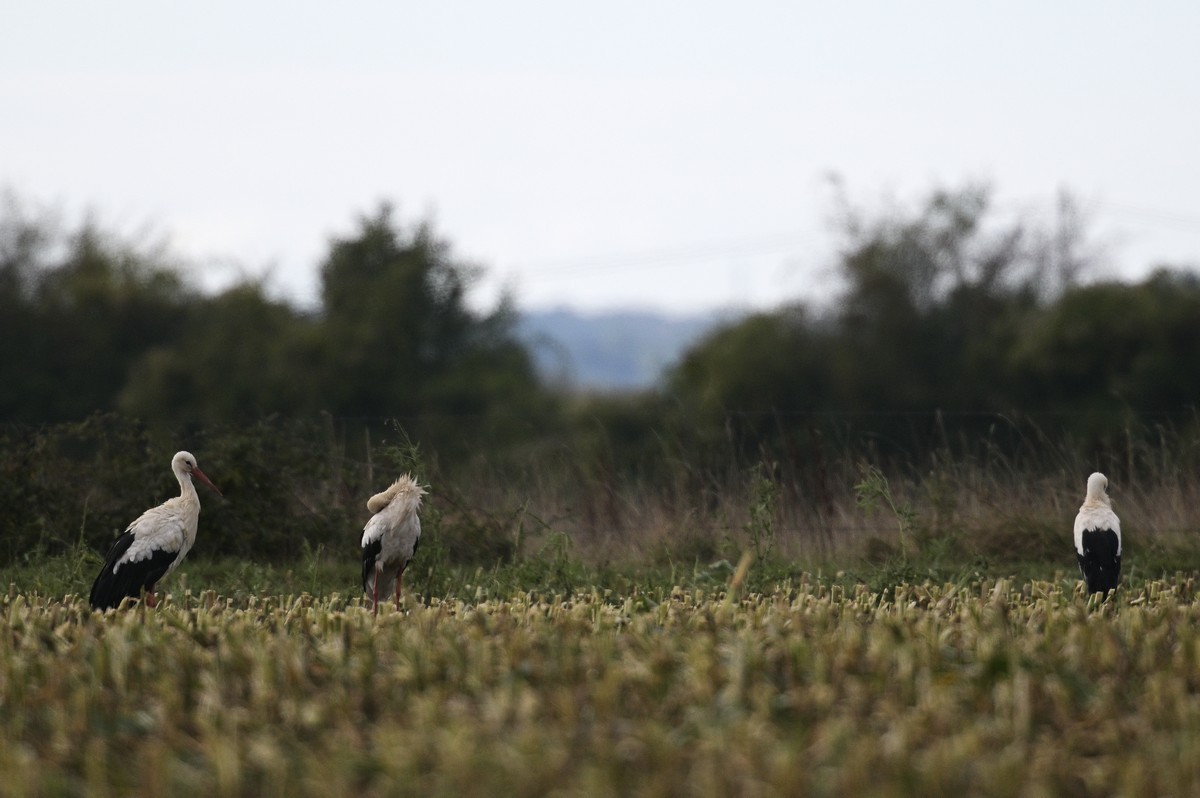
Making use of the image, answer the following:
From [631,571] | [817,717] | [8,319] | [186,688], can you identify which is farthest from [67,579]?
[8,319]

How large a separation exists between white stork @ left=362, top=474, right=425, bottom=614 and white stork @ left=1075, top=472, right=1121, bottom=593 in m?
3.89

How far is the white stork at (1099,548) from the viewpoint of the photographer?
8766 mm

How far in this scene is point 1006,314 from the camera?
2883 cm

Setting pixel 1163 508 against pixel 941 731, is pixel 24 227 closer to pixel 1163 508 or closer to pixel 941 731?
pixel 1163 508

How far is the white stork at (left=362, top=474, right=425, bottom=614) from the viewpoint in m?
9.14

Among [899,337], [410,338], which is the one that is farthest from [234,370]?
[899,337]

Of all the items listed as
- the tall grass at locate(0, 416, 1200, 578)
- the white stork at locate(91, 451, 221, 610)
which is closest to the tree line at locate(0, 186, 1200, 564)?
the tall grass at locate(0, 416, 1200, 578)

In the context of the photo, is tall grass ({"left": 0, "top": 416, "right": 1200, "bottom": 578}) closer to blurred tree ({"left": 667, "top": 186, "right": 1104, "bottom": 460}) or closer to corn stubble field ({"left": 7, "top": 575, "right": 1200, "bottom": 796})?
corn stubble field ({"left": 7, "top": 575, "right": 1200, "bottom": 796})

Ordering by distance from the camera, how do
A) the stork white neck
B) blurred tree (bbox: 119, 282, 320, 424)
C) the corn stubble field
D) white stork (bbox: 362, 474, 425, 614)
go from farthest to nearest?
blurred tree (bbox: 119, 282, 320, 424) < the stork white neck < white stork (bbox: 362, 474, 425, 614) < the corn stubble field

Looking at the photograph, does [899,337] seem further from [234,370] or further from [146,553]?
[146,553]

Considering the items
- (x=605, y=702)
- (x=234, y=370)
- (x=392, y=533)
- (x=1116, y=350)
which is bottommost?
(x=605, y=702)

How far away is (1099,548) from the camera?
29.0ft

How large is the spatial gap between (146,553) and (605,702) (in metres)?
4.69

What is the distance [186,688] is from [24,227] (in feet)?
95.7
